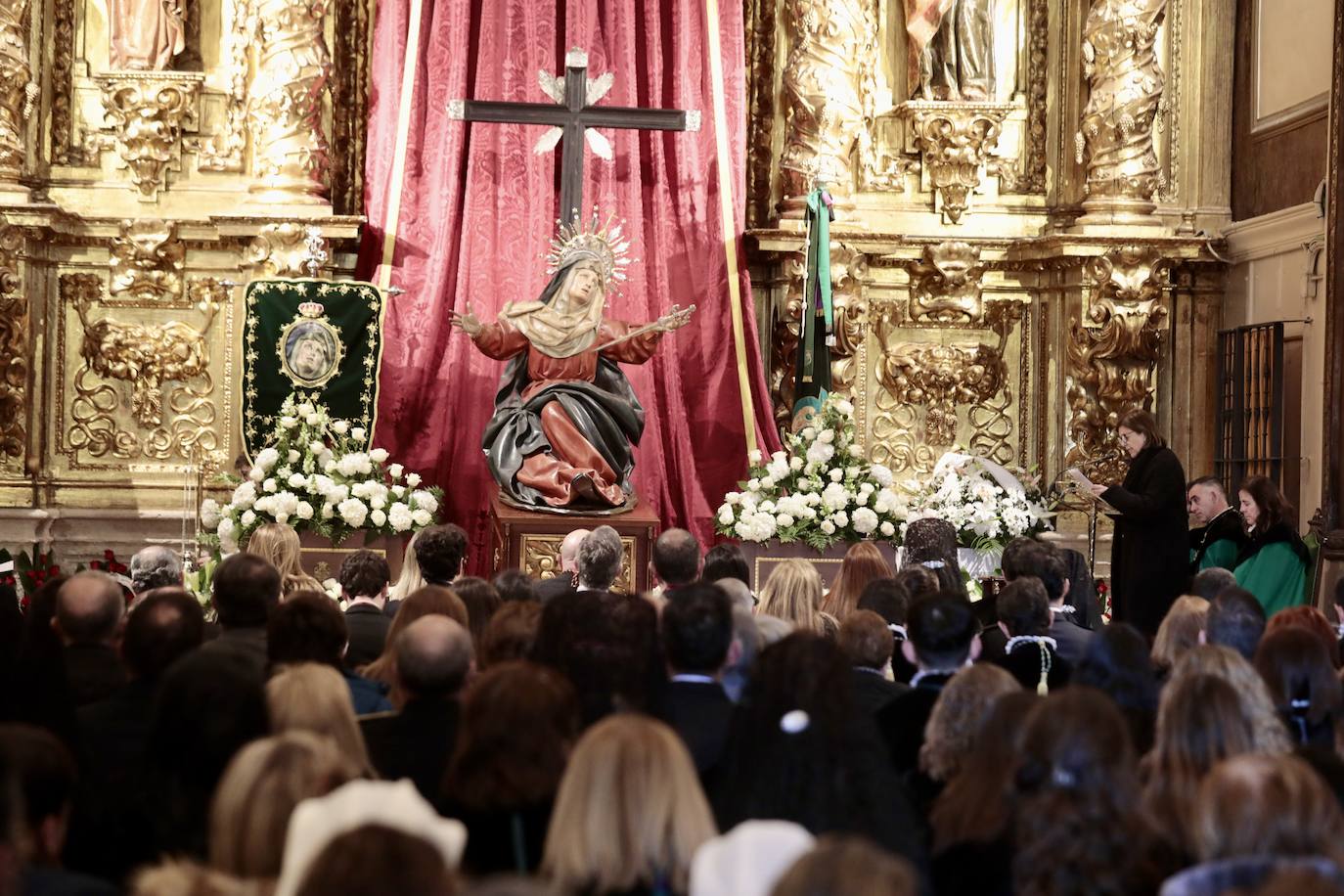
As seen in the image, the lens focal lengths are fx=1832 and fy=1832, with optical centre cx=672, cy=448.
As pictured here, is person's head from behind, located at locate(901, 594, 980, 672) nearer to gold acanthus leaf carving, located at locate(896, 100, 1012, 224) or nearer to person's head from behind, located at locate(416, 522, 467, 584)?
person's head from behind, located at locate(416, 522, 467, 584)

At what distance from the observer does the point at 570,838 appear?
134 inches

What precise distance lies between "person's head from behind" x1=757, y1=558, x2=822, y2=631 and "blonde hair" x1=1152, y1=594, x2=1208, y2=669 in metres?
1.34

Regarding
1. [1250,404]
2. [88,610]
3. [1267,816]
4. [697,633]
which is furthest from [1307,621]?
[1250,404]

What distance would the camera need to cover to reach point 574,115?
12.0 meters

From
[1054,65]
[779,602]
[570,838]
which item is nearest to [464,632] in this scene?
[570,838]

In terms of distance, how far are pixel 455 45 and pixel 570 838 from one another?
399 inches

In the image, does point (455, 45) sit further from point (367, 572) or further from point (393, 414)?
point (367, 572)

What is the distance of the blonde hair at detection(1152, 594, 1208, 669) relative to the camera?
19.6 ft

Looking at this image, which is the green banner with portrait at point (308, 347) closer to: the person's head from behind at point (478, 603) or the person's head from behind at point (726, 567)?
the person's head from behind at point (726, 567)

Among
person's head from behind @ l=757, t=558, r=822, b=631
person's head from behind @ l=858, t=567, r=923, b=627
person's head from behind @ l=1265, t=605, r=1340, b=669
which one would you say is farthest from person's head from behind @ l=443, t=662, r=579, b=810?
person's head from behind @ l=757, t=558, r=822, b=631

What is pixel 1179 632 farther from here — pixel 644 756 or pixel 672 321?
pixel 672 321

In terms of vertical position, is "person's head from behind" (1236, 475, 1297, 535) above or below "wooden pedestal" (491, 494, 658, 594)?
above

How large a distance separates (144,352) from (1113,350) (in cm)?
679

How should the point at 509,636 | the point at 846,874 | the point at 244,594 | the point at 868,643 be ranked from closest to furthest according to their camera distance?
the point at 846,874, the point at 509,636, the point at 868,643, the point at 244,594
